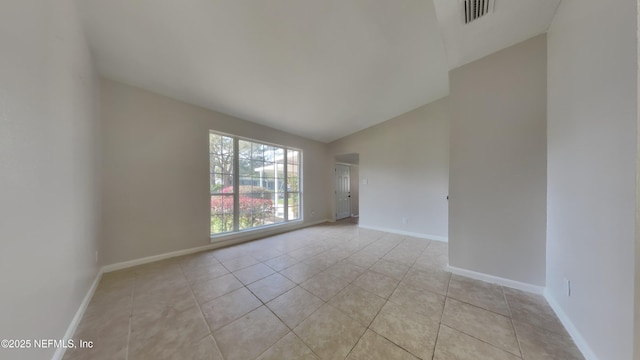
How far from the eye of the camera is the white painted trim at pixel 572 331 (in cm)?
120

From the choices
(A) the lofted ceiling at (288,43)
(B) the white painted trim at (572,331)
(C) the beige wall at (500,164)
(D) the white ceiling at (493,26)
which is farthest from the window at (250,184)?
(B) the white painted trim at (572,331)

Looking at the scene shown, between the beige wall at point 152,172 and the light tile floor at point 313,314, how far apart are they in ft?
1.45

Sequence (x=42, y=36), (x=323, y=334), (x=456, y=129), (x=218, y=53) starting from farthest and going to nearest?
(x=456, y=129) → (x=218, y=53) → (x=323, y=334) → (x=42, y=36)

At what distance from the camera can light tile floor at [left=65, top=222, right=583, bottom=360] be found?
1286 millimetres

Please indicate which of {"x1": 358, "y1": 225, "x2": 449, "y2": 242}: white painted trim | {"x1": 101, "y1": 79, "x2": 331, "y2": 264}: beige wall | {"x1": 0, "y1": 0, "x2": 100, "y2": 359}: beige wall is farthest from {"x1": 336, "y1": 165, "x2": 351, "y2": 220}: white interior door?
{"x1": 0, "y1": 0, "x2": 100, "y2": 359}: beige wall

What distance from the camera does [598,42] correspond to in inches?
47.2

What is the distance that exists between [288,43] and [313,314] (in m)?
2.70

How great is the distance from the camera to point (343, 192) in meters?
6.19

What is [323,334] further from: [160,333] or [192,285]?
[192,285]

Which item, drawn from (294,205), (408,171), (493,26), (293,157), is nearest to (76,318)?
(294,205)

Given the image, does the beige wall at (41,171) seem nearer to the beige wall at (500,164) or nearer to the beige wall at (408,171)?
the beige wall at (500,164)

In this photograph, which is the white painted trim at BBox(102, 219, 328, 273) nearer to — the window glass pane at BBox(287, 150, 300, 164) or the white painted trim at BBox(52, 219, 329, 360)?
the white painted trim at BBox(52, 219, 329, 360)

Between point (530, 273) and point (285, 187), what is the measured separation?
418cm

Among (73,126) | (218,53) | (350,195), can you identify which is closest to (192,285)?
(73,126)
